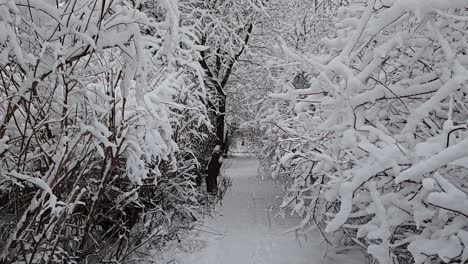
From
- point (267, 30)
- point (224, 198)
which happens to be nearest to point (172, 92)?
point (224, 198)

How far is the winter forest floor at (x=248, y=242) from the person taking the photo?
6609mm

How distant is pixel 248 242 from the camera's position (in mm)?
7738

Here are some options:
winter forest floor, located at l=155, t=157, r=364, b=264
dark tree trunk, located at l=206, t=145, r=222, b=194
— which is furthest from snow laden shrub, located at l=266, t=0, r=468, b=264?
dark tree trunk, located at l=206, t=145, r=222, b=194

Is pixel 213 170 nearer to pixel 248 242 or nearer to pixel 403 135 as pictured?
pixel 248 242

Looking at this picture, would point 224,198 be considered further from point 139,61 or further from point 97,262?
point 139,61

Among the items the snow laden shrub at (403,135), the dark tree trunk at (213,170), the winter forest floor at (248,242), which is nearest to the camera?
the snow laden shrub at (403,135)

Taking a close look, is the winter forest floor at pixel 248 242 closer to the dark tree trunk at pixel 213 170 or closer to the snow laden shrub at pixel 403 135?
the dark tree trunk at pixel 213 170

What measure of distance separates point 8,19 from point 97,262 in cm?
355

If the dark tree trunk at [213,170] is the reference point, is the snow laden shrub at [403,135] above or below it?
above

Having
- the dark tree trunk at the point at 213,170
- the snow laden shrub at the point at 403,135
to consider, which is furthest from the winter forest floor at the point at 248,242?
the snow laden shrub at the point at 403,135

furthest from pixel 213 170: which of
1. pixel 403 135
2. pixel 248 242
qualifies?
pixel 403 135

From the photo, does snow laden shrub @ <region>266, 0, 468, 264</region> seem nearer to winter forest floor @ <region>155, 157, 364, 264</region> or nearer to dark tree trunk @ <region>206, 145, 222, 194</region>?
winter forest floor @ <region>155, 157, 364, 264</region>

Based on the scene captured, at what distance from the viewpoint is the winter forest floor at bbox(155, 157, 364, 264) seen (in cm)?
661

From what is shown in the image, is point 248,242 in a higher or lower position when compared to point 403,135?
lower
